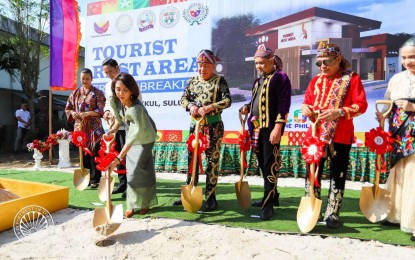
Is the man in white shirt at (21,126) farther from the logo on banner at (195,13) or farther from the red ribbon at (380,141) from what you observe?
the red ribbon at (380,141)

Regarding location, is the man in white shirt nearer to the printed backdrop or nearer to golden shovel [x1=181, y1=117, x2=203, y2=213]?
the printed backdrop

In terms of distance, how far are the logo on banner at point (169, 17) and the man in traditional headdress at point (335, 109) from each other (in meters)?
4.40

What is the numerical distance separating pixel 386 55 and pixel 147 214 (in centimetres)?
420

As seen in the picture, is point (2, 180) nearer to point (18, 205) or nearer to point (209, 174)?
point (18, 205)

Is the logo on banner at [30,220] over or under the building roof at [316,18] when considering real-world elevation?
under

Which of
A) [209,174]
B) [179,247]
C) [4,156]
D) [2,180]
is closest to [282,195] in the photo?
[209,174]

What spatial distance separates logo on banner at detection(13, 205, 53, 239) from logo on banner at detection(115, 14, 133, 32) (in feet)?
15.7

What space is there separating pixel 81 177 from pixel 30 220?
1502 mm

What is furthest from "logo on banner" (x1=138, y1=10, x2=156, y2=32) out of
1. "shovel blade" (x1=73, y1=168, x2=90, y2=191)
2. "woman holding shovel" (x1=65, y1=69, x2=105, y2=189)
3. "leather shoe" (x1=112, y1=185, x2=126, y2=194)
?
"leather shoe" (x1=112, y1=185, x2=126, y2=194)

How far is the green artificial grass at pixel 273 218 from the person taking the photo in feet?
8.92

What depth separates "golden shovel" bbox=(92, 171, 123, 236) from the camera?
2.63 metres

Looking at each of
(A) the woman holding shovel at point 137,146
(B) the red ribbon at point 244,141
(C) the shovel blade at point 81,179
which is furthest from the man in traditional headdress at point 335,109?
(C) the shovel blade at point 81,179

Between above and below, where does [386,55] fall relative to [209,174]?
above

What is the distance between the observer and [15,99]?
13664 mm
